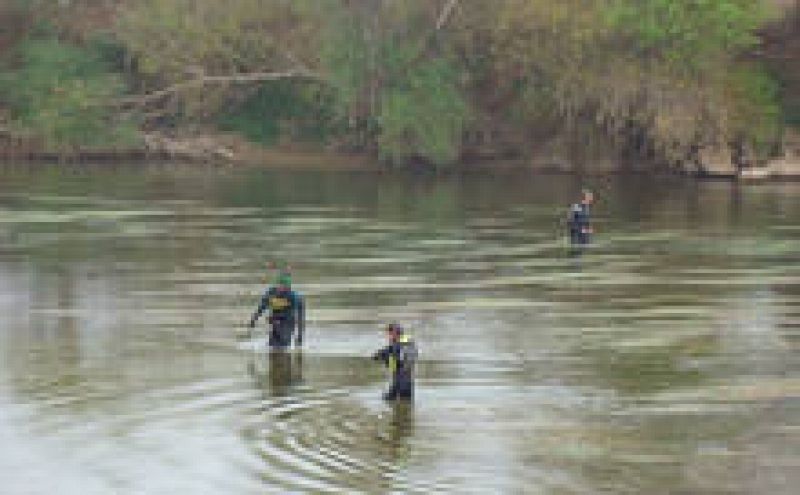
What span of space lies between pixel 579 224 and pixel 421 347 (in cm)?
1434

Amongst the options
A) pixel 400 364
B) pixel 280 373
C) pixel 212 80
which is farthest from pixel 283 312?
pixel 212 80

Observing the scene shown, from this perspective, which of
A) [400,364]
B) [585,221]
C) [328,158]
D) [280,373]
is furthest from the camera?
[328,158]

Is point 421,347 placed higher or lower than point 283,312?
lower

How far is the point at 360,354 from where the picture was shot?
26.1 m

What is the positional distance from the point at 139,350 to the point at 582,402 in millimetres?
7548

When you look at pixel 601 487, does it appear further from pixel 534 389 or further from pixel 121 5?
pixel 121 5

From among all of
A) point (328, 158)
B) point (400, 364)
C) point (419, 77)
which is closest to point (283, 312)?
point (400, 364)

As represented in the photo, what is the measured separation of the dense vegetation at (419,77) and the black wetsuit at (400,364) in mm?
40558

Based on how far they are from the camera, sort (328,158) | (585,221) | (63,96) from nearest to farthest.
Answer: (585,221) → (63,96) → (328,158)

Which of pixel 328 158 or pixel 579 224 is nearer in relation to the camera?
pixel 579 224

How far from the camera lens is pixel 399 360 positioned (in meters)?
21.8

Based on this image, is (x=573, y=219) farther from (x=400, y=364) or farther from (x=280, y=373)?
(x=400, y=364)

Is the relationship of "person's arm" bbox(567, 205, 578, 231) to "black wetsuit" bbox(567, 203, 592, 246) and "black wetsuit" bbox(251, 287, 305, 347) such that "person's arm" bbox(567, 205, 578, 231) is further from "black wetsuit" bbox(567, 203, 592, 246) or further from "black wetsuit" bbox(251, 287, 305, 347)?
"black wetsuit" bbox(251, 287, 305, 347)

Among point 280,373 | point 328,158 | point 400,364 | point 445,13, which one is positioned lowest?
point 280,373
